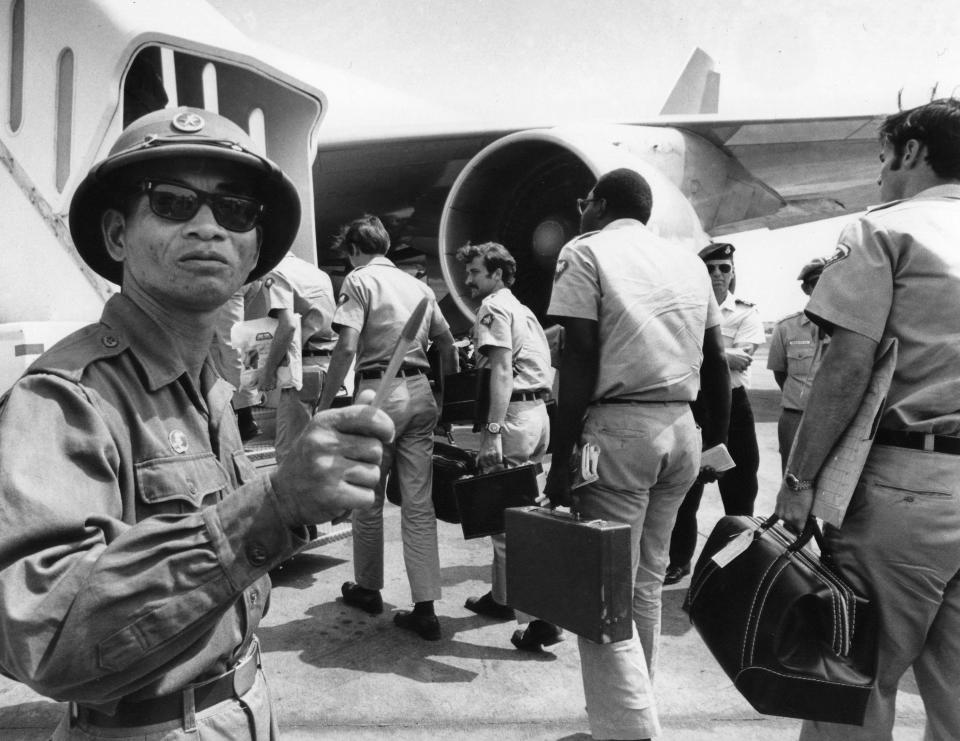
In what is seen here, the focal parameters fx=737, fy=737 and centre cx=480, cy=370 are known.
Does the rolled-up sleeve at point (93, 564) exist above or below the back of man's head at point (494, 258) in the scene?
Answer: below

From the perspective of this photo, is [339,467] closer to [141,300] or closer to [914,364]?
[141,300]

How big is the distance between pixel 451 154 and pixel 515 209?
1070 millimetres

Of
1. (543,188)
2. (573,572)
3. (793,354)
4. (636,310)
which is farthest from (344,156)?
(573,572)

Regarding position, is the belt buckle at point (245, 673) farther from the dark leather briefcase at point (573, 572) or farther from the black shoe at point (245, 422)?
the black shoe at point (245, 422)

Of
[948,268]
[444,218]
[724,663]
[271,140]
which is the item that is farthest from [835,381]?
[444,218]

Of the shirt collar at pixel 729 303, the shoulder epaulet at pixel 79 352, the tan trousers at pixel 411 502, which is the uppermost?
the shirt collar at pixel 729 303

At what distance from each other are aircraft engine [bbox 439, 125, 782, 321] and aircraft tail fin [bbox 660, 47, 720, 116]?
20.8ft

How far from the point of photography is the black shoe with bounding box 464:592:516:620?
131 inches

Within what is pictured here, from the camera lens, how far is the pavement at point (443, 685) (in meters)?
2.38

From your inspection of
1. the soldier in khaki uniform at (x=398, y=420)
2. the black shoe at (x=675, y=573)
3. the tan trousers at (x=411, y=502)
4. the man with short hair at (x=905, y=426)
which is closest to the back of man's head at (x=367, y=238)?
the soldier in khaki uniform at (x=398, y=420)

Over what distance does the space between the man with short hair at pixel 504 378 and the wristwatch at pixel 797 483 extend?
1494 mm

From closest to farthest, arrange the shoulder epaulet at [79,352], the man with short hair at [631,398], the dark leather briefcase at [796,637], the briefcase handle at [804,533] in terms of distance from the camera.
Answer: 1. the shoulder epaulet at [79,352]
2. the dark leather briefcase at [796,637]
3. the briefcase handle at [804,533]
4. the man with short hair at [631,398]

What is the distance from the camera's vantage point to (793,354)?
412 cm

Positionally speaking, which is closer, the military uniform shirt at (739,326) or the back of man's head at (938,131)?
the back of man's head at (938,131)
